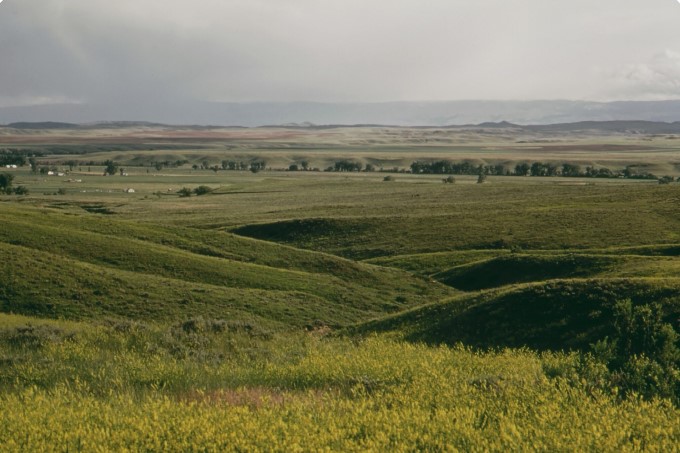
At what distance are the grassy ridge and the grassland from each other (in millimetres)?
116

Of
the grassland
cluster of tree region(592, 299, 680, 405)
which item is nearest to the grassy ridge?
the grassland

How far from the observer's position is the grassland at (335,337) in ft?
48.5

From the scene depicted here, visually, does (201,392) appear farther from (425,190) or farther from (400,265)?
(425,190)

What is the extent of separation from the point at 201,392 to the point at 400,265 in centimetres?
5312

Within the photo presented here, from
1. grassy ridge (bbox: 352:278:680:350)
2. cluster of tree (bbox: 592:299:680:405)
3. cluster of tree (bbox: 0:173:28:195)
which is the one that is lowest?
cluster of tree (bbox: 0:173:28:195)

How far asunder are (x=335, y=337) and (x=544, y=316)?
9.84 meters

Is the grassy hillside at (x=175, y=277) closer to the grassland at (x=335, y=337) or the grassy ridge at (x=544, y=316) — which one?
the grassland at (x=335, y=337)

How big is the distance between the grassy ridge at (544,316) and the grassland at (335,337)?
116 millimetres

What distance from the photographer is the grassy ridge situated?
99.0 ft

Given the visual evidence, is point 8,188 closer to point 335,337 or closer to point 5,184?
point 5,184

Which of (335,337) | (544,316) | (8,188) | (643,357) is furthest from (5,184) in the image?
(643,357)

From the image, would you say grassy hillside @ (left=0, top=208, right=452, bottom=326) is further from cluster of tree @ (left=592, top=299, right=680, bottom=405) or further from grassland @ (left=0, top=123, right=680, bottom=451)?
cluster of tree @ (left=592, top=299, right=680, bottom=405)

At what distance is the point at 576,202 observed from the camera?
107 m

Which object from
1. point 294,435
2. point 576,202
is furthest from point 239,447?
point 576,202
